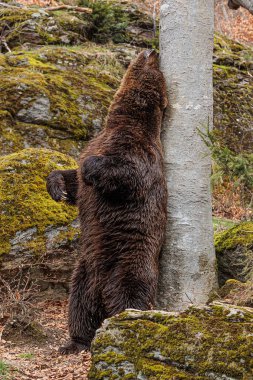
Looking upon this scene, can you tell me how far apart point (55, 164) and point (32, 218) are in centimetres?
88

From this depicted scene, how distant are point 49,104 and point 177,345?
707 cm

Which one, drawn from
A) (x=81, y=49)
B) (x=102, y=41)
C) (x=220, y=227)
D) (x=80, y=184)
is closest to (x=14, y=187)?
(x=80, y=184)

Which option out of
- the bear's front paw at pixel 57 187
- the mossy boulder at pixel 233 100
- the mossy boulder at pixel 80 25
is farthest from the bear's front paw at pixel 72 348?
the mossy boulder at pixel 80 25

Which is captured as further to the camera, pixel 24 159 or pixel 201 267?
pixel 24 159

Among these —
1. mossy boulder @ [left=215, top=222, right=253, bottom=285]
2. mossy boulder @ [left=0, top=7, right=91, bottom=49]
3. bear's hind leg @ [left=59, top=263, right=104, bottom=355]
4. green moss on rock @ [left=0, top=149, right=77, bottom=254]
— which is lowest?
bear's hind leg @ [left=59, top=263, right=104, bottom=355]

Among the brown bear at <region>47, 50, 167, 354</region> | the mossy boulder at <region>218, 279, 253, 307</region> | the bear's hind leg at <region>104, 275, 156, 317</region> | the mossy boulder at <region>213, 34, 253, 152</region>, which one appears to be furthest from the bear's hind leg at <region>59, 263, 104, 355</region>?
the mossy boulder at <region>213, 34, 253, 152</region>

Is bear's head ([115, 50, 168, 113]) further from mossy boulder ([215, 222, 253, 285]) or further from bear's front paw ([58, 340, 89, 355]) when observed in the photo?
bear's front paw ([58, 340, 89, 355])

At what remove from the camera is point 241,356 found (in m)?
3.33

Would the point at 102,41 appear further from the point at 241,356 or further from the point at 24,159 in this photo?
the point at 241,356

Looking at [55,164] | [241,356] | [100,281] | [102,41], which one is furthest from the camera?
[102,41]

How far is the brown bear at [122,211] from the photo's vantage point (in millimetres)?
5184

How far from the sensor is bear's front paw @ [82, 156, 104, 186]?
5.17m

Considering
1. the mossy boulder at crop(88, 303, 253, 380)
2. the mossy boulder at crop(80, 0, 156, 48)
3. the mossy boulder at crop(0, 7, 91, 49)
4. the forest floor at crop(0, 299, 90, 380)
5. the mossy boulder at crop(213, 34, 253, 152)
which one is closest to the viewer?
the mossy boulder at crop(88, 303, 253, 380)

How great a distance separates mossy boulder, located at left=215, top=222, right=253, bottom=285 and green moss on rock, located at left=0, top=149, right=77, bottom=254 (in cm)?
195
